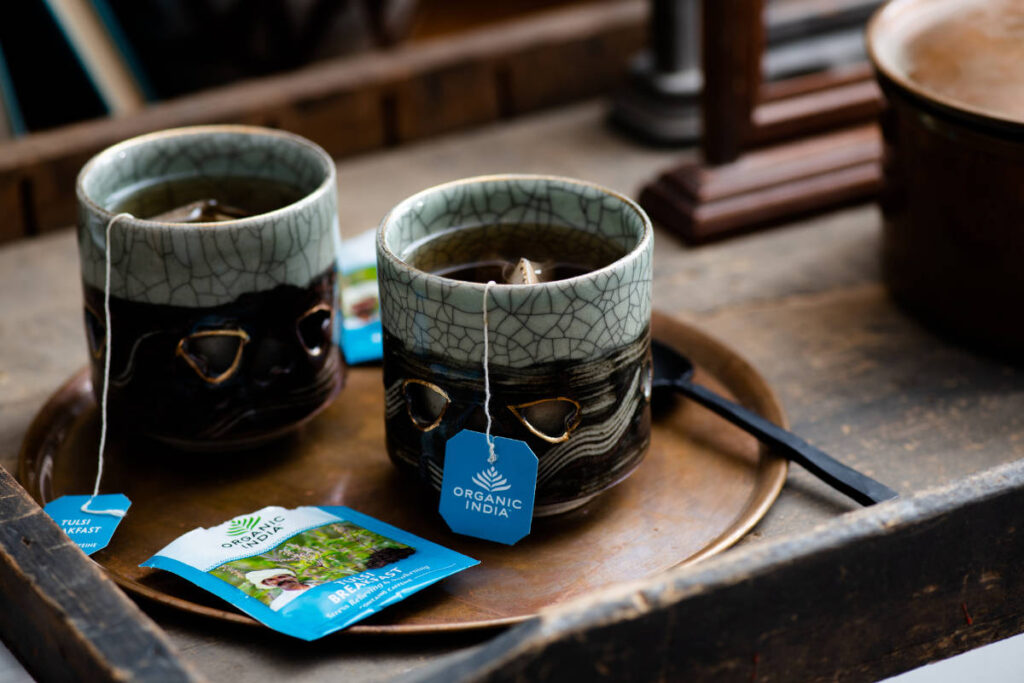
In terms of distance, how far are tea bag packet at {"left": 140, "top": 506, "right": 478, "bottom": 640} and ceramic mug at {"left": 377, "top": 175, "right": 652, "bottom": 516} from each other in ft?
0.14

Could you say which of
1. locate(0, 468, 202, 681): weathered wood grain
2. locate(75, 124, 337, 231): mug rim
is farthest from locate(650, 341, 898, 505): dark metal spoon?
locate(0, 468, 202, 681): weathered wood grain

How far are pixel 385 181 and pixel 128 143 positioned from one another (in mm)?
393

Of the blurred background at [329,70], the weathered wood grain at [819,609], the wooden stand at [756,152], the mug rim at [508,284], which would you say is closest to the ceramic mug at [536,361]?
the mug rim at [508,284]

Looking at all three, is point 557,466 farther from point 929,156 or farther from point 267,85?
point 267,85

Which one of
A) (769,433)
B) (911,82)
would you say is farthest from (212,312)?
(911,82)

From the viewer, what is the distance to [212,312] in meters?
0.59

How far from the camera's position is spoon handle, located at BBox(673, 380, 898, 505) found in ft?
1.96

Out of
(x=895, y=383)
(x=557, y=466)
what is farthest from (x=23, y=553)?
(x=895, y=383)

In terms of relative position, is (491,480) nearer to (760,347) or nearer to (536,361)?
(536,361)

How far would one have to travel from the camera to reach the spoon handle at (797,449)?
1.96 feet

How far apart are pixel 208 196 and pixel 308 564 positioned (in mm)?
258

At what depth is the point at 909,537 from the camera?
492mm

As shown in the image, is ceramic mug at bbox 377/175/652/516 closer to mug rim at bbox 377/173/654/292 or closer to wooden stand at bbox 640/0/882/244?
mug rim at bbox 377/173/654/292

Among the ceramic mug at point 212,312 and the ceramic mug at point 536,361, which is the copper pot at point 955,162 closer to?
the ceramic mug at point 536,361
